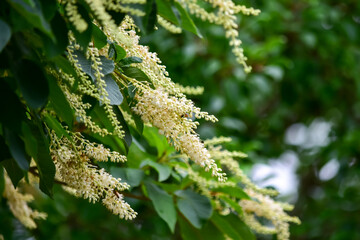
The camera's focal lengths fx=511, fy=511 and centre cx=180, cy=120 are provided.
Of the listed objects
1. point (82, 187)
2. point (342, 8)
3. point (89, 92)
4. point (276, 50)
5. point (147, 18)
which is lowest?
point (82, 187)

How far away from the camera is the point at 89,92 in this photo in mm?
1071

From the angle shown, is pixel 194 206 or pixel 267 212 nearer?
pixel 194 206

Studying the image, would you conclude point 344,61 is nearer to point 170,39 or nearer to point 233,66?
point 233,66

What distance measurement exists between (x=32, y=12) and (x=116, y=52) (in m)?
0.36

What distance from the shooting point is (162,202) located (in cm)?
159

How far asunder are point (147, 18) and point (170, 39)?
2.61 meters

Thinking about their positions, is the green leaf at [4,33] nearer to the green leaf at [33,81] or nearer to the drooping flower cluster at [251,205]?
the green leaf at [33,81]

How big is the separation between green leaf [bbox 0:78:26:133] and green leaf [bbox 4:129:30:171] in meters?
0.06

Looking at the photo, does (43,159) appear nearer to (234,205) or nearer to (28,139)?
Answer: (28,139)

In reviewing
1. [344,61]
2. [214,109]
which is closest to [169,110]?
[214,109]

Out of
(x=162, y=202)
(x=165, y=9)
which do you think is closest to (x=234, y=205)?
(x=162, y=202)

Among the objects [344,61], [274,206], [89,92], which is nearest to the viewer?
[89,92]

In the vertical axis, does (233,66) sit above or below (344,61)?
below

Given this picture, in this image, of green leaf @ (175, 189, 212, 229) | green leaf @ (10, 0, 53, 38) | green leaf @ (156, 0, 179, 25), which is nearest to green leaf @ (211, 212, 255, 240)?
green leaf @ (175, 189, 212, 229)
